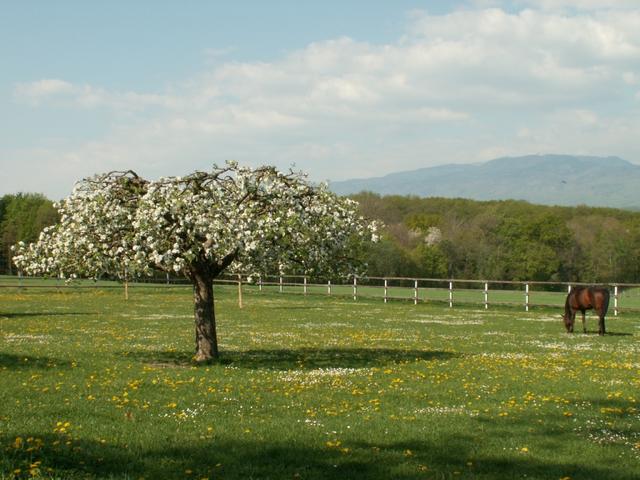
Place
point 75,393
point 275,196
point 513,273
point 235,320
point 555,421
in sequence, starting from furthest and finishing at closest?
point 513,273 < point 235,320 < point 275,196 < point 75,393 < point 555,421

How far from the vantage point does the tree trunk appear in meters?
19.2

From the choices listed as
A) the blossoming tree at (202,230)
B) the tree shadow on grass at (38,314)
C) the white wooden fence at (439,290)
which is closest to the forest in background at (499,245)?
the white wooden fence at (439,290)

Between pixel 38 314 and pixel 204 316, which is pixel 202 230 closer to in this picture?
pixel 204 316

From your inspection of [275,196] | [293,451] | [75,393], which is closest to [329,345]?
[275,196]

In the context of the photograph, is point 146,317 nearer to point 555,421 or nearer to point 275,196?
point 275,196

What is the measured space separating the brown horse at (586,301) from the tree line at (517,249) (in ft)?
216

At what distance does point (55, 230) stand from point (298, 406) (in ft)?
30.3

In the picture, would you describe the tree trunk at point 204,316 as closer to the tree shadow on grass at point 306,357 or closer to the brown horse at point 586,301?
the tree shadow on grass at point 306,357

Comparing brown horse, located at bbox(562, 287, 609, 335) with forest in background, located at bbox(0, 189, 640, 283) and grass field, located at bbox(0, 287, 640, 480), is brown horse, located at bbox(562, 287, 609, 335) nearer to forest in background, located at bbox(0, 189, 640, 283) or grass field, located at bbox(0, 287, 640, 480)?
grass field, located at bbox(0, 287, 640, 480)

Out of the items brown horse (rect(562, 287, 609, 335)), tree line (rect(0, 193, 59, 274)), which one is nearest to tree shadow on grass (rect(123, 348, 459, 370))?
brown horse (rect(562, 287, 609, 335))

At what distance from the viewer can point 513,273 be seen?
112 metres

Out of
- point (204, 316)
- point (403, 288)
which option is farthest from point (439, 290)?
point (204, 316)

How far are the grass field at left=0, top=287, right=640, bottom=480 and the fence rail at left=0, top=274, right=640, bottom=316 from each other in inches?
118

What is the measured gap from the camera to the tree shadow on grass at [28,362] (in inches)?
709
